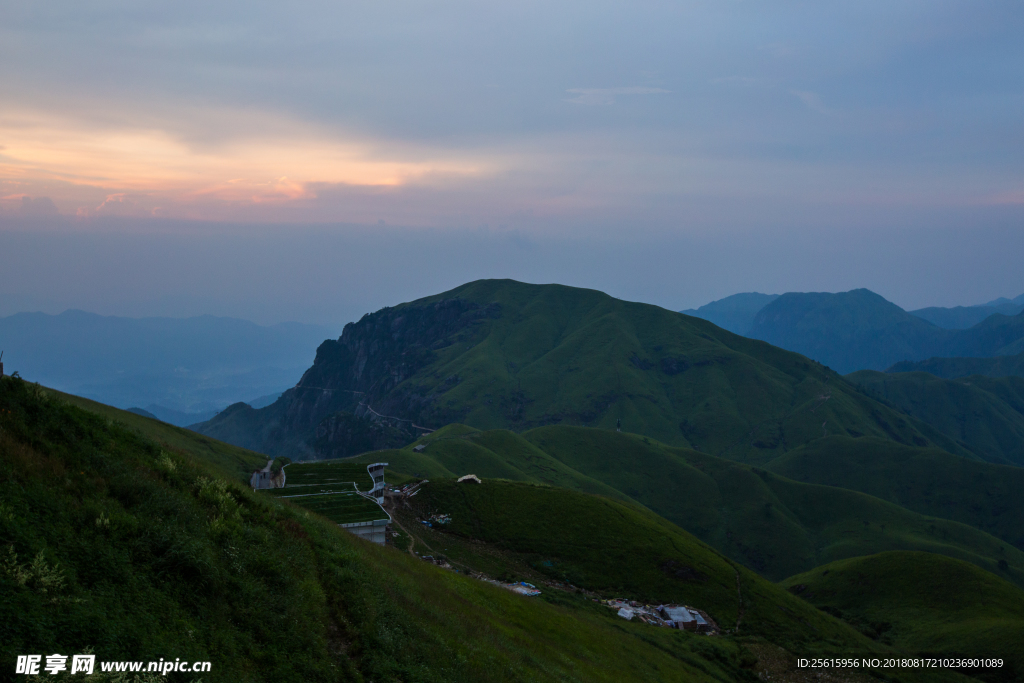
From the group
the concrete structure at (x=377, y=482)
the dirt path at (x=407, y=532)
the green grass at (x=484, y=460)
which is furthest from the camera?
the green grass at (x=484, y=460)

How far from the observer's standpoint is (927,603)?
87.0 meters

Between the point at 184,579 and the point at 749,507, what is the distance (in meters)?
189

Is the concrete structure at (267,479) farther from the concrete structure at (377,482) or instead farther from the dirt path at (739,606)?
the dirt path at (739,606)

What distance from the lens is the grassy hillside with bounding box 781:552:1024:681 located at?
69562 mm

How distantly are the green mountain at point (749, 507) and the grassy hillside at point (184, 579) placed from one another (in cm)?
11125

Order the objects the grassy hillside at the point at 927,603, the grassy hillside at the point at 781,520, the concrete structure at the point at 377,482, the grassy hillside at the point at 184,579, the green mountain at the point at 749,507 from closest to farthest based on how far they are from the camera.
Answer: the grassy hillside at the point at 184,579 → the grassy hillside at the point at 927,603 → the concrete structure at the point at 377,482 → the green mountain at the point at 749,507 → the grassy hillside at the point at 781,520

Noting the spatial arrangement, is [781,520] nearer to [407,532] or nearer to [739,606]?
[739,606]

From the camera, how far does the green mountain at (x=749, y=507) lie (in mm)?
153375

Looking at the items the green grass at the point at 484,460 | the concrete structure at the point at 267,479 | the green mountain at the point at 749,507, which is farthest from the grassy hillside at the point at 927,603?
the concrete structure at the point at 267,479

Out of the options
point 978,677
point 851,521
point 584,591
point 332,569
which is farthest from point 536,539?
point 851,521

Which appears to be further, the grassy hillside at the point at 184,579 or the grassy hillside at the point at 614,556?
the grassy hillside at the point at 614,556

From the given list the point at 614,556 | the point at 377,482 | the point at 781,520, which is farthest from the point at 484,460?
the point at 781,520

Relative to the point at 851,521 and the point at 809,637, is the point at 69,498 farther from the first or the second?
the point at 851,521

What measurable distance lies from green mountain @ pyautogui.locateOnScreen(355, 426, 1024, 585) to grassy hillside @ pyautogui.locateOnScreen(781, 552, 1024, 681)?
56.9m
